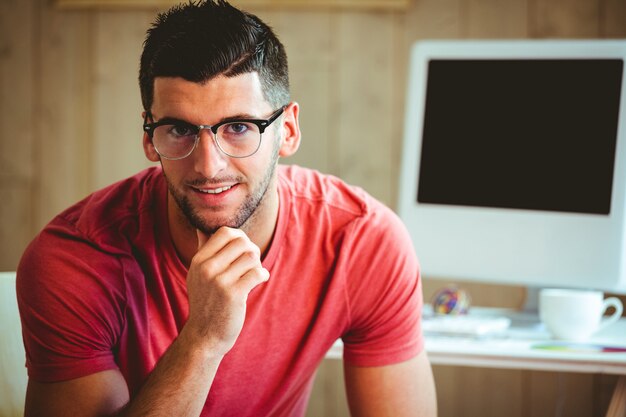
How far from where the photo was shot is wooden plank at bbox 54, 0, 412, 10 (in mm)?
2371

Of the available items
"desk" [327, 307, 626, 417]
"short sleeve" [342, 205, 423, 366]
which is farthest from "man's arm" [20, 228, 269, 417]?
"desk" [327, 307, 626, 417]

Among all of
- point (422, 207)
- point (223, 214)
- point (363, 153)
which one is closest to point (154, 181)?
point (223, 214)

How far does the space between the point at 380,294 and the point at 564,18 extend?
1382mm

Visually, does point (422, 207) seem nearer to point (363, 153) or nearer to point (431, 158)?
point (431, 158)

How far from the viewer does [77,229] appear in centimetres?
123

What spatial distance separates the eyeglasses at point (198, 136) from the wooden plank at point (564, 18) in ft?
4.68

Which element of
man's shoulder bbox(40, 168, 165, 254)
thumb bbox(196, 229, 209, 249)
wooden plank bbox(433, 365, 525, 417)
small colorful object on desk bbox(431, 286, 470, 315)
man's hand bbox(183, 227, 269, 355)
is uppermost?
man's shoulder bbox(40, 168, 165, 254)

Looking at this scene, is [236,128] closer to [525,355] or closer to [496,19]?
[525,355]

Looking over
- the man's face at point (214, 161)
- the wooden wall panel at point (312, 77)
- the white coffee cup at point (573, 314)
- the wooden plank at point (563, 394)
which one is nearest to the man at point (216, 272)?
the man's face at point (214, 161)

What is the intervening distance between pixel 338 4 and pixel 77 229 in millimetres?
1392

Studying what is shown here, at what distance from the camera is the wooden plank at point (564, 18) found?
7.66 ft

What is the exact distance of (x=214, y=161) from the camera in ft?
3.80

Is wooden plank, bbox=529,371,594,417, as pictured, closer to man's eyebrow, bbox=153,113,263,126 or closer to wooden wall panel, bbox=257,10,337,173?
wooden wall panel, bbox=257,10,337,173

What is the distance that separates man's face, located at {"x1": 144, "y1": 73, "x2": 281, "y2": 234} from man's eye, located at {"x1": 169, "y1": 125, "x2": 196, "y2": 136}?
19mm
